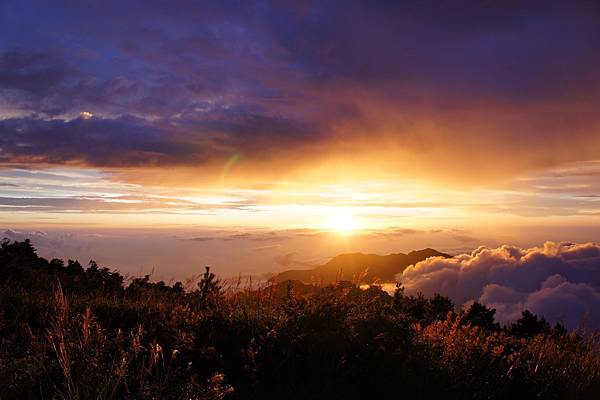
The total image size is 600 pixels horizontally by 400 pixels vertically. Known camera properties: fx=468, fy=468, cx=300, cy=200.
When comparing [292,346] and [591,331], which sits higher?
[292,346]

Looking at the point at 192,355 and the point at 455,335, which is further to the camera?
the point at 455,335

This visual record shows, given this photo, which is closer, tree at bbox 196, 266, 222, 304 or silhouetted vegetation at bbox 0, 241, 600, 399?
silhouetted vegetation at bbox 0, 241, 600, 399

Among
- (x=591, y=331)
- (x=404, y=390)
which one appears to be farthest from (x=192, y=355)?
(x=591, y=331)

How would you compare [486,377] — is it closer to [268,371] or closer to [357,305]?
[357,305]

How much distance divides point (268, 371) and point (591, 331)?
7.08 meters

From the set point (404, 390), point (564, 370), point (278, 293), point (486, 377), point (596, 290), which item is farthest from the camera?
point (596, 290)

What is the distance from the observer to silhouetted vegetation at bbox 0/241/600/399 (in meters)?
4.52

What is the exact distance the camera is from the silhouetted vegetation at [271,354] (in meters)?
4.52

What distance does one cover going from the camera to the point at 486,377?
6.10 metres

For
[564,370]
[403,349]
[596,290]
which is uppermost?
[403,349]

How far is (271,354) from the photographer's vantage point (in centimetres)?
578

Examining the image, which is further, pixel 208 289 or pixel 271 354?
pixel 208 289

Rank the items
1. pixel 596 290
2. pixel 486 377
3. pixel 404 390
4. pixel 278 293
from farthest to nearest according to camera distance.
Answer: pixel 596 290 → pixel 278 293 → pixel 486 377 → pixel 404 390

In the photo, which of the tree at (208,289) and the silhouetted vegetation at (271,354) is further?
the tree at (208,289)
